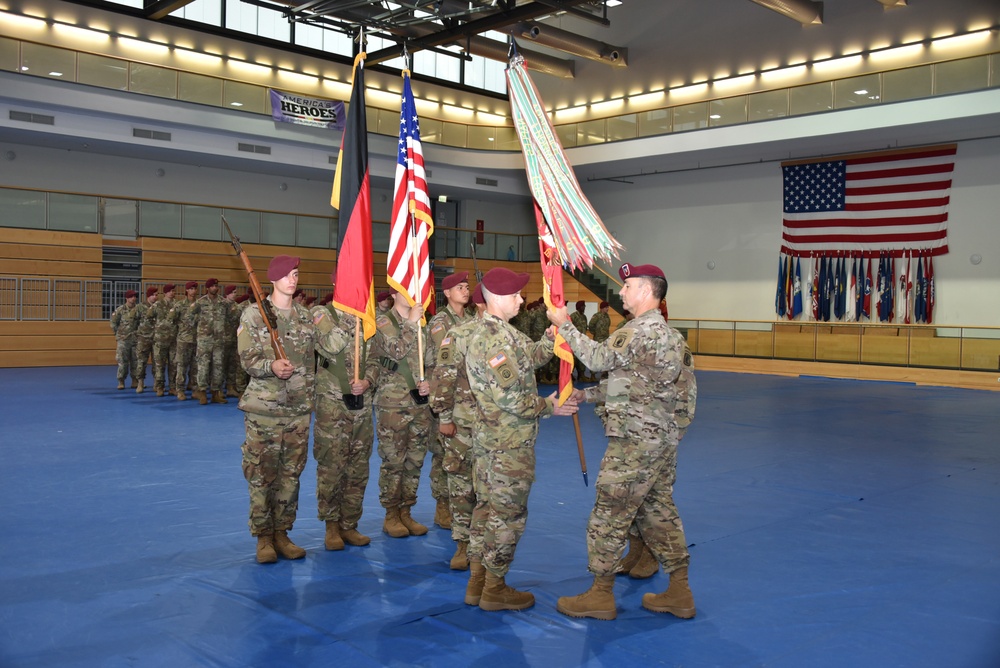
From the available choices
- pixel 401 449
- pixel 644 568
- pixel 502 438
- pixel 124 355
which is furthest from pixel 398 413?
pixel 124 355

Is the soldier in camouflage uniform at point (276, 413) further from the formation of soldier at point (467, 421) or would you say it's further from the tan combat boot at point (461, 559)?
the tan combat boot at point (461, 559)

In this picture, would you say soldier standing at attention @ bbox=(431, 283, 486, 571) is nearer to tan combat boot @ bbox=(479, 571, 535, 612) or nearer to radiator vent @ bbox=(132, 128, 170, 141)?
tan combat boot @ bbox=(479, 571, 535, 612)

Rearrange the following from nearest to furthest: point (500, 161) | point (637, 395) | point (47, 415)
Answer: point (637, 395)
point (47, 415)
point (500, 161)

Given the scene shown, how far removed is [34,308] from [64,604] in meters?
16.6

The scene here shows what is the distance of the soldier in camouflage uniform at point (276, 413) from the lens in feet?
16.7

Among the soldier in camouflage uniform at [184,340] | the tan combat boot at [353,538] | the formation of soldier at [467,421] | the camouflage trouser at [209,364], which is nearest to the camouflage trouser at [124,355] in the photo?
the soldier in camouflage uniform at [184,340]

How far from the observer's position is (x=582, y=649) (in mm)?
3904

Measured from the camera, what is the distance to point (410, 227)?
234 inches

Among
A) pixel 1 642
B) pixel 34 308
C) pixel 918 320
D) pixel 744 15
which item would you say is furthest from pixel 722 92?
pixel 1 642

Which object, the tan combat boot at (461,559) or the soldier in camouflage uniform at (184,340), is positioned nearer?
the tan combat boot at (461,559)

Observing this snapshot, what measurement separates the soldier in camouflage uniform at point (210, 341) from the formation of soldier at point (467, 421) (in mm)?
6992

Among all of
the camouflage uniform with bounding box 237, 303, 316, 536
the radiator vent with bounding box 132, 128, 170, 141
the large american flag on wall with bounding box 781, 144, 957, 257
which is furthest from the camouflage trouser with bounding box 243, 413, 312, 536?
the large american flag on wall with bounding box 781, 144, 957, 257

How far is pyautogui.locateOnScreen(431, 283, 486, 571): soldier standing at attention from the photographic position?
4.87 metres

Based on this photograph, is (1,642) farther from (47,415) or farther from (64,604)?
(47,415)
